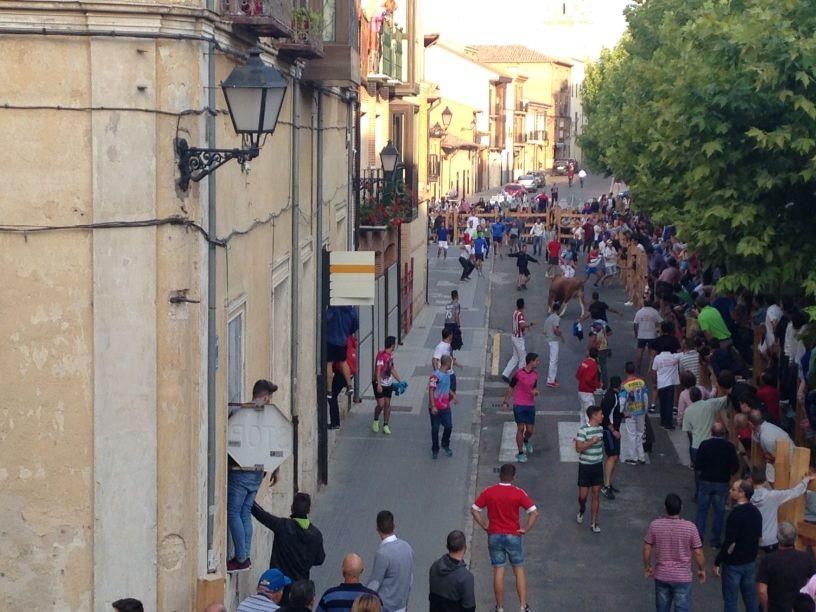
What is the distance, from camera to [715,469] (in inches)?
522

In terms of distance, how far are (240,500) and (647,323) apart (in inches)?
540

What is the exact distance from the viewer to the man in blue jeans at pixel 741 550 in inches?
433

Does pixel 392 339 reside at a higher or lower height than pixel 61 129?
lower

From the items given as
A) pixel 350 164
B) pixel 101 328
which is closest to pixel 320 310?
pixel 350 164

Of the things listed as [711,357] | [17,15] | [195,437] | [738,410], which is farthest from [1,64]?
[711,357]

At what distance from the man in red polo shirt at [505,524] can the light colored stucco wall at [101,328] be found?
3.45 metres

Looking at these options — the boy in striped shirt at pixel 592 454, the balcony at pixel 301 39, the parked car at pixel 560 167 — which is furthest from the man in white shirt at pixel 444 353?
the parked car at pixel 560 167

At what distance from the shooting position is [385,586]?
388 inches

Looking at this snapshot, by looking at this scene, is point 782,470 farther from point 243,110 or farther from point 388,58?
point 388,58

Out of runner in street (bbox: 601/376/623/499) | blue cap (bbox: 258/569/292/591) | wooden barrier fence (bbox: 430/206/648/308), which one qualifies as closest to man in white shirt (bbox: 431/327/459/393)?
runner in street (bbox: 601/376/623/499)

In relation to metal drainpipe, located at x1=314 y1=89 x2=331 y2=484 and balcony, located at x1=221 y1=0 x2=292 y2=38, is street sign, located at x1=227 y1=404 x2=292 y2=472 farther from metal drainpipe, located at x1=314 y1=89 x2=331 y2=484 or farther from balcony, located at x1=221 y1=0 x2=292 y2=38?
metal drainpipe, located at x1=314 y1=89 x2=331 y2=484

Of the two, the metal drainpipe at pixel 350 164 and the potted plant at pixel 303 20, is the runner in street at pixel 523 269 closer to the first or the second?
the metal drainpipe at pixel 350 164

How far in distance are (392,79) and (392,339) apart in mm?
7081

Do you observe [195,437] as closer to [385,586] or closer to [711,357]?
[385,586]
